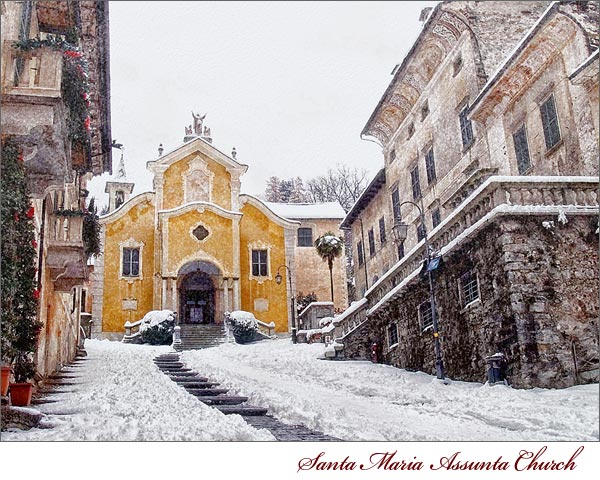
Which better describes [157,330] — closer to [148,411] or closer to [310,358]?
[310,358]

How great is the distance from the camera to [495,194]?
10820 millimetres

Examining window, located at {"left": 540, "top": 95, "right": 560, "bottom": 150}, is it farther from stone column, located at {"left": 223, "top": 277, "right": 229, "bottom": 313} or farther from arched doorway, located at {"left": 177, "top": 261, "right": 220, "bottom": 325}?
arched doorway, located at {"left": 177, "top": 261, "right": 220, "bottom": 325}

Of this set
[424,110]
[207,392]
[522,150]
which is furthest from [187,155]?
[207,392]

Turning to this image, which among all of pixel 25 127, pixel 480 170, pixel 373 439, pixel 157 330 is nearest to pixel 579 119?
pixel 480 170

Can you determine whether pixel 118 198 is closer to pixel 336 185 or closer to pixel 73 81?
pixel 336 185

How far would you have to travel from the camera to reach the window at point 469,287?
38.1 feet

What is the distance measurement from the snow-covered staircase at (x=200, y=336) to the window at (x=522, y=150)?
13097 millimetres

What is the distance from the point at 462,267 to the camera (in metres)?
12.0

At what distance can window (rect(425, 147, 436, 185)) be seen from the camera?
732 inches

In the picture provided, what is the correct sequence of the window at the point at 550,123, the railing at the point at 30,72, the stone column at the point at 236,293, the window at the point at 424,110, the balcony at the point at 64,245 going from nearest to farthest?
1. the railing at the point at 30,72
2. the balcony at the point at 64,245
3. the window at the point at 550,123
4. the window at the point at 424,110
5. the stone column at the point at 236,293

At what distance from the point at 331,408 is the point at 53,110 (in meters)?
Answer: 4.89

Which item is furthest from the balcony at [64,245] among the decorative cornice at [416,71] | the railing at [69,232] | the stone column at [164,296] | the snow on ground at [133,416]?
the stone column at [164,296]

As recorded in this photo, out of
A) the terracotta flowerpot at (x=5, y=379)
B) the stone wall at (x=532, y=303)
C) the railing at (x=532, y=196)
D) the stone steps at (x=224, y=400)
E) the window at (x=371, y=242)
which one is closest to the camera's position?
the terracotta flowerpot at (x=5, y=379)

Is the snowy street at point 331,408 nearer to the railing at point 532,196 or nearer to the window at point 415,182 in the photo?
the railing at point 532,196
